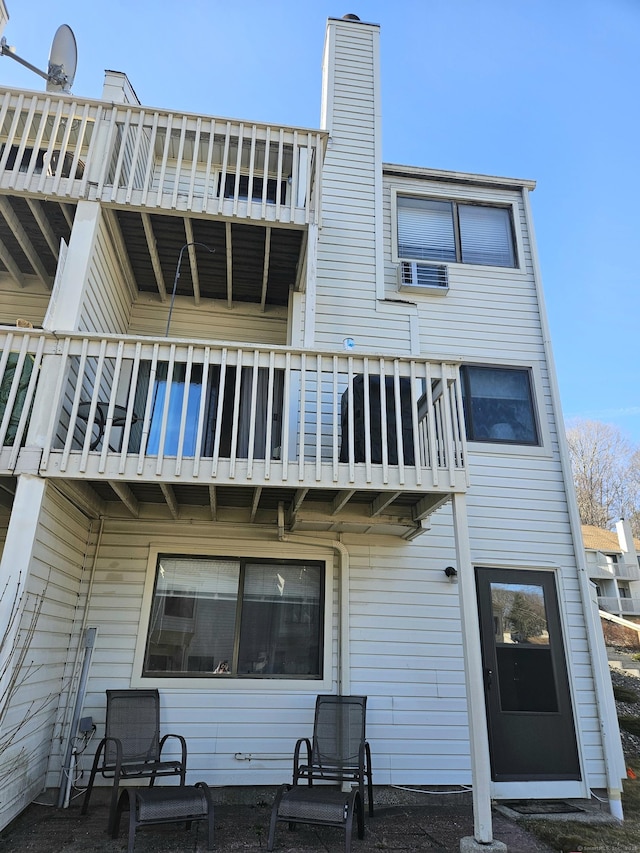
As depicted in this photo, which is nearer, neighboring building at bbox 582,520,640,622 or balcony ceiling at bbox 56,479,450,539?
balcony ceiling at bbox 56,479,450,539

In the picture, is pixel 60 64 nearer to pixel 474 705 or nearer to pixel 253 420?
pixel 253 420

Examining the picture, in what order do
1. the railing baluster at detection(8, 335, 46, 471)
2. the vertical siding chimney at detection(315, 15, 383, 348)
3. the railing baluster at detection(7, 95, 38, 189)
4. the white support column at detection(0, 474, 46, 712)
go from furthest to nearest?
the vertical siding chimney at detection(315, 15, 383, 348) < the railing baluster at detection(7, 95, 38, 189) < the railing baluster at detection(8, 335, 46, 471) < the white support column at detection(0, 474, 46, 712)

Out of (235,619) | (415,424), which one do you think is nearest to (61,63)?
(415,424)

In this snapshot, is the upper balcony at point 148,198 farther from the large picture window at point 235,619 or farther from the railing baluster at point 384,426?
the large picture window at point 235,619

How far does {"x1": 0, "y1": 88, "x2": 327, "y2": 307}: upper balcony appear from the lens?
4.75m

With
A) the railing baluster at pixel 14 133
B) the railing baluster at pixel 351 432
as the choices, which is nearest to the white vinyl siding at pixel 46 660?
the railing baluster at pixel 351 432

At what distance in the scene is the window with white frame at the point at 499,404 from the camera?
602 centimetres

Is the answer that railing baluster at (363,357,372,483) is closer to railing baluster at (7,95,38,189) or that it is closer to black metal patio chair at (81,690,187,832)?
black metal patio chair at (81,690,187,832)

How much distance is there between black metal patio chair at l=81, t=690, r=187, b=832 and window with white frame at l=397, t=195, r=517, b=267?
227 inches

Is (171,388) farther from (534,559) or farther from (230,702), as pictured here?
(534,559)

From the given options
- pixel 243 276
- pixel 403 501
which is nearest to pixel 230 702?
pixel 403 501

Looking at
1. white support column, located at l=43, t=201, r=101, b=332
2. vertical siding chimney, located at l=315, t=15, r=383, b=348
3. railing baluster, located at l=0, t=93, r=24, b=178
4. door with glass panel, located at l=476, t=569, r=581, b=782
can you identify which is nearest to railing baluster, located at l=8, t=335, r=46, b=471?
white support column, located at l=43, t=201, r=101, b=332

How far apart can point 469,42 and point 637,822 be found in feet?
30.4

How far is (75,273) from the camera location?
445 centimetres
